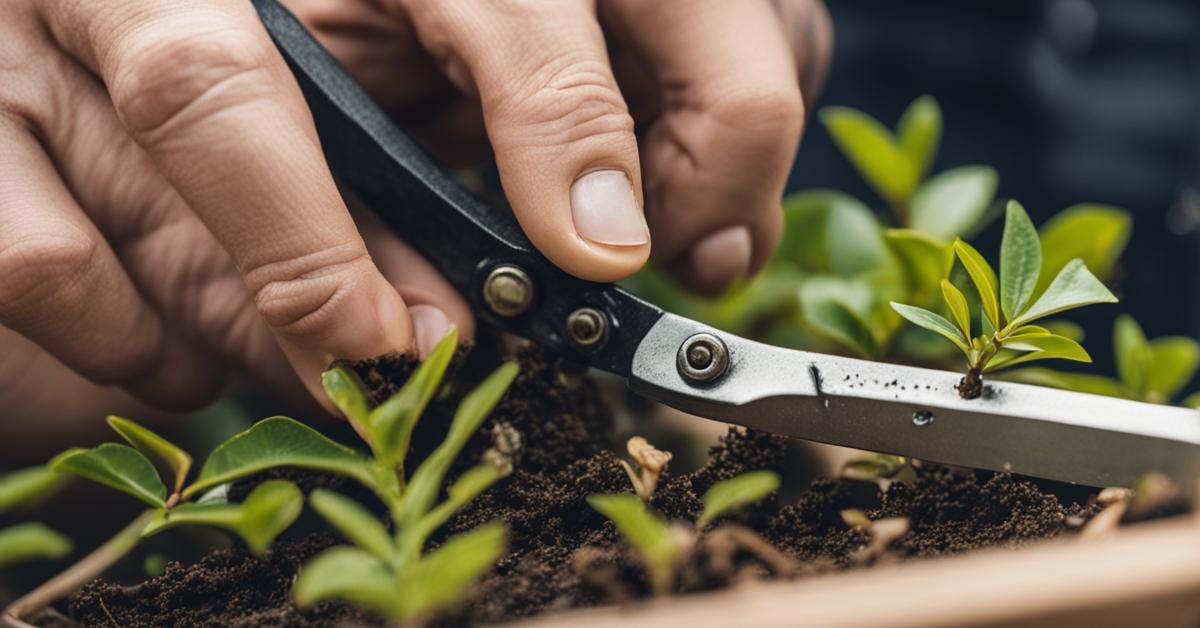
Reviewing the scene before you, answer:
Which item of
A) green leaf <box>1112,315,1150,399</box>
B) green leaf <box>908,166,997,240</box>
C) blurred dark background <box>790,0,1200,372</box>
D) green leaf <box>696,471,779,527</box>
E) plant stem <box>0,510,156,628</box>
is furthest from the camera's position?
blurred dark background <box>790,0,1200,372</box>

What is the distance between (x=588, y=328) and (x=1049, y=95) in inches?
41.6

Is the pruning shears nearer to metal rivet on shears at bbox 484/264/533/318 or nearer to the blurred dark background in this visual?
metal rivet on shears at bbox 484/264/533/318

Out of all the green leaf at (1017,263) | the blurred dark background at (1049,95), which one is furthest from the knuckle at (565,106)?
the blurred dark background at (1049,95)

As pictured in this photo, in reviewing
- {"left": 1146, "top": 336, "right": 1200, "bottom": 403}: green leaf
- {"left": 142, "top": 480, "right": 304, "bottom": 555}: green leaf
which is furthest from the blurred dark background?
{"left": 142, "top": 480, "right": 304, "bottom": 555}: green leaf

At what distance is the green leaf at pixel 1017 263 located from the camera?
0.44 metres

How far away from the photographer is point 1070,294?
43 cm

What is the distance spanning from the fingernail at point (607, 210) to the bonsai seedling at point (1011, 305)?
0.16 metres

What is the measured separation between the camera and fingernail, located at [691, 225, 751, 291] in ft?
→ 2.33

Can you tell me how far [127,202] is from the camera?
61 centimetres

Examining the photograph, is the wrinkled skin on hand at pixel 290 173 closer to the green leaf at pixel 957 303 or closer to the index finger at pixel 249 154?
the index finger at pixel 249 154

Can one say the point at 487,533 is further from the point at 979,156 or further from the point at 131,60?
the point at 979,156

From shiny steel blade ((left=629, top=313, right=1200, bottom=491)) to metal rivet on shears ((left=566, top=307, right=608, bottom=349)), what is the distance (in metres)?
0.03

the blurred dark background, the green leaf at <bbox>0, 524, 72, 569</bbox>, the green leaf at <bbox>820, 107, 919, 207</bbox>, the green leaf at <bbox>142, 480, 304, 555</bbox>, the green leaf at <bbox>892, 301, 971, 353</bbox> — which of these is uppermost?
the blurred dark background

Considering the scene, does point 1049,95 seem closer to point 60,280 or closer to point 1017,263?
point 1017,263
